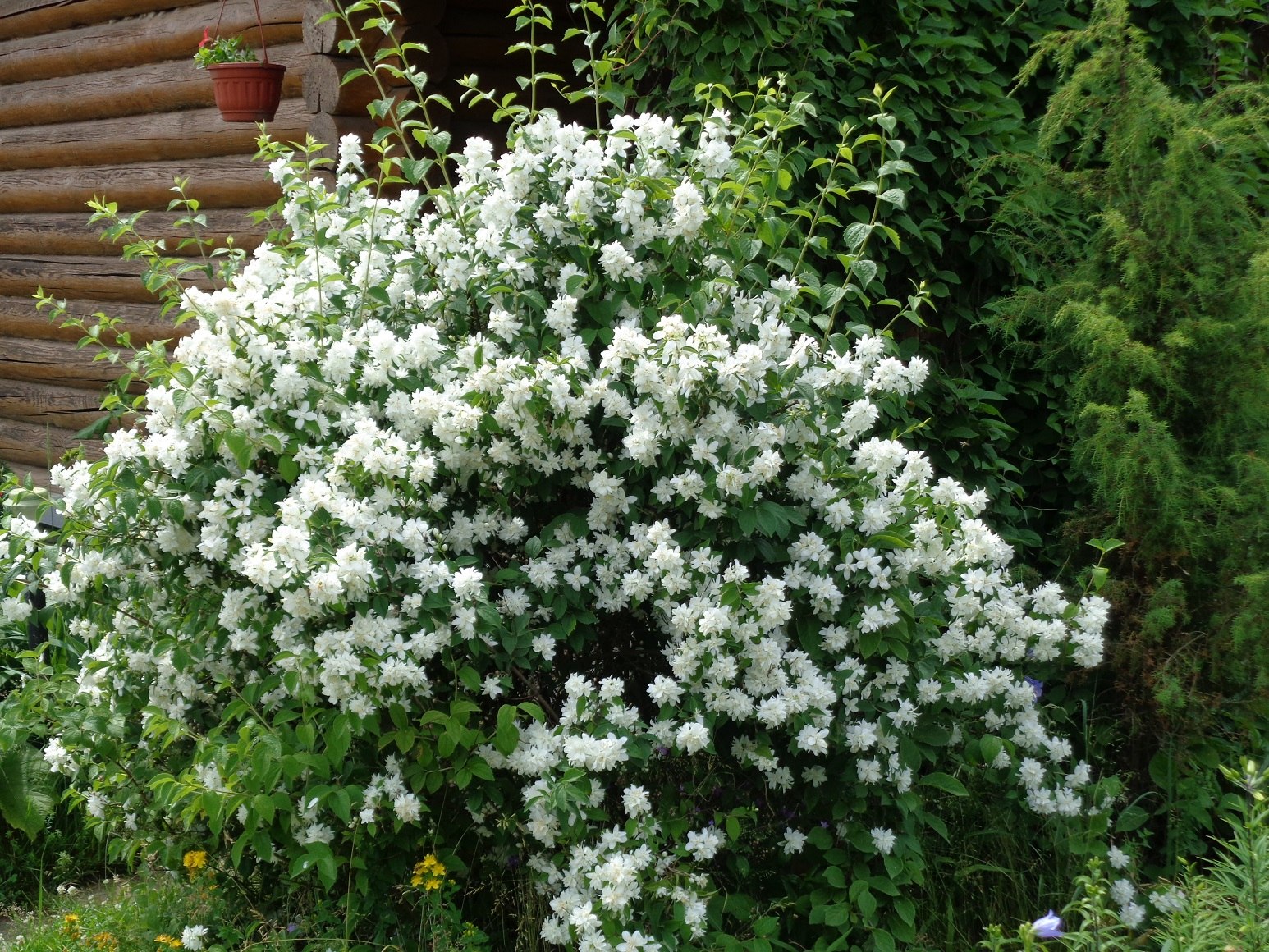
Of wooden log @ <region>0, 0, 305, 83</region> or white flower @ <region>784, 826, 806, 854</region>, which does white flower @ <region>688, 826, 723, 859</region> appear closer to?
white flower @ <region>784, 826, 806, 854</region>

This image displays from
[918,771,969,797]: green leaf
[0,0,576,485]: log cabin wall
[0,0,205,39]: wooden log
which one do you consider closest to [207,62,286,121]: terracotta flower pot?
[0,0,576,485]: log cabin wall

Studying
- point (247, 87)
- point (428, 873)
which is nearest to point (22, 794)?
point (428, 873)

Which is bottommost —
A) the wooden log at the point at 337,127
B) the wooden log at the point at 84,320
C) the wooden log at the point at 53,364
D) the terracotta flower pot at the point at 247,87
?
the wooden log at the point at 53,364

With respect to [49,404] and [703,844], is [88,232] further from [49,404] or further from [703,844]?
[703,844]

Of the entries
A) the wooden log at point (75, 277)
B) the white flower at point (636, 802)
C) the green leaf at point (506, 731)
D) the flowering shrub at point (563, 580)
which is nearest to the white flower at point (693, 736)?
the flowering shrub at point (563, 580)

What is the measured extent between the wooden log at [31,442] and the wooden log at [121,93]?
1868 millimetres

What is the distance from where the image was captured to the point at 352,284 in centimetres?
338

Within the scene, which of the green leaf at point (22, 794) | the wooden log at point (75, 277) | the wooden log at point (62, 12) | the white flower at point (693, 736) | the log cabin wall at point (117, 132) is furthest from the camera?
the wooden log at point (75, 277)

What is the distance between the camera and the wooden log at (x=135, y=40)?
595 cm

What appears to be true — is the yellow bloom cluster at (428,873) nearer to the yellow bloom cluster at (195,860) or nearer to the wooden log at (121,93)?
the yellow bloom cluster at (195,860)

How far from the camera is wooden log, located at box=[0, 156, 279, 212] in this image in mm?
6414

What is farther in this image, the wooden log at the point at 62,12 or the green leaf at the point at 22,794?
A: the wooden log at the point at 62,12

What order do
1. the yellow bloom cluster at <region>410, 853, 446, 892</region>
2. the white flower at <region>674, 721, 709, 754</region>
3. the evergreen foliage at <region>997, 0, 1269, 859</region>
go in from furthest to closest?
1. the evergreen foliage at <region>997, 0, 1269, 859</region>
2. the yellow bloom cluster at <region>410, 853, 446, 892</region>
3. the white flower at <region>674, 721, 709, 754</region>

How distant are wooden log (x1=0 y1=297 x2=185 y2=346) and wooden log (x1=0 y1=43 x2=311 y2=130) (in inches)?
42.6
